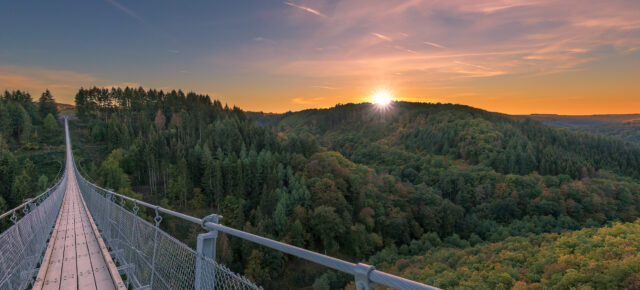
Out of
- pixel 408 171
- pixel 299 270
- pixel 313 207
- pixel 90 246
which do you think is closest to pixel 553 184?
pixel 408 171

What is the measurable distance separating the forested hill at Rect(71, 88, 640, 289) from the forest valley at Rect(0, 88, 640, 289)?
285 millimetres

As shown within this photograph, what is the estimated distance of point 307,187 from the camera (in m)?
54.7

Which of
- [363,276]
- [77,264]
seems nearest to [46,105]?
[77,264]

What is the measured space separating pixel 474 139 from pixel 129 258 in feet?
438

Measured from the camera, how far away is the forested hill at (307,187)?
4516 centimetres

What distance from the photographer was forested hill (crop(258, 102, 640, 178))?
101m

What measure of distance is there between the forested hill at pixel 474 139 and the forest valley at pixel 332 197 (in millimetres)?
1613

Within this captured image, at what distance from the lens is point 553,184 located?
81375 millimetres

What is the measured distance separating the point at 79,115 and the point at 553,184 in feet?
409

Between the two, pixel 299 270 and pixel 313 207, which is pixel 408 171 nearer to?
pixel 313 207

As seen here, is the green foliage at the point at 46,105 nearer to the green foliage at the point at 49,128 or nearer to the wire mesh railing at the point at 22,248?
the green foliage at the point at 49,128

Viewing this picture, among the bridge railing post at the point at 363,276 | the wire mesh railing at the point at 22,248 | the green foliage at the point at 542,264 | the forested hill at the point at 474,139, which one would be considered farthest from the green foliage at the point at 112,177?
the forested hill at the point at 474,139

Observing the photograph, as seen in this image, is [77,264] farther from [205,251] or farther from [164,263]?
[205,251]

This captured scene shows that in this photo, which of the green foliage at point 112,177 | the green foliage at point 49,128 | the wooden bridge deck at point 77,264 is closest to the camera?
the wooden bridge deck at point 77,264
